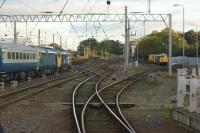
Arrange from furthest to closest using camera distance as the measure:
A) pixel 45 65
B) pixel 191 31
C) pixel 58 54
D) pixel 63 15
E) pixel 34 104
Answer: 1. pixel 191 31
2. pixel 58 54
3. pixel 63 15
4. pixel 45 65
5. pixel 34 104

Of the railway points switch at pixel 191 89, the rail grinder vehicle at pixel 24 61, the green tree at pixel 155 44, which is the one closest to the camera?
the railway points switch at pixel 191 89

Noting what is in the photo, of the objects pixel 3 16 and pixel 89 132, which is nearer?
pixel 89 132

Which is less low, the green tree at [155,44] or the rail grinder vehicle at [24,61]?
the green tree at [155,44]

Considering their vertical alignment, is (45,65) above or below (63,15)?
below

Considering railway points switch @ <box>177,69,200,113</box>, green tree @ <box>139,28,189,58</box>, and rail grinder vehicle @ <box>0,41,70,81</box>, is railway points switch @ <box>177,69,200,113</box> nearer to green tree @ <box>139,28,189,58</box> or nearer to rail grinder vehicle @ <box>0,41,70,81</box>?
rail grinder vehicle @ <box>0,41,70,81</box>

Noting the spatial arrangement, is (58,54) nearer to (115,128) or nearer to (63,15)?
(63,15)

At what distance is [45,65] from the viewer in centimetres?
5238

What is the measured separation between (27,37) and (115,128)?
235ft

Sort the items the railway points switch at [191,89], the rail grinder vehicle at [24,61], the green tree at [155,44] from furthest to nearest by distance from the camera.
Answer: the green tree at [155,44], the rail grinder vehicle at [24,61], the railway points switch at [191,89]

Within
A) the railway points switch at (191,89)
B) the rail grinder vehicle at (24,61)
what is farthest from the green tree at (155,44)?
the railway points switch at (191,89)

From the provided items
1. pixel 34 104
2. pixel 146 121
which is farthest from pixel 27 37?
pixel 146 121

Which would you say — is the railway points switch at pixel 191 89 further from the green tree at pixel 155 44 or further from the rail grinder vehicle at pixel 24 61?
the green tree at pixel 155 44

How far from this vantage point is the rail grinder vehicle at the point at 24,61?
35856 mm

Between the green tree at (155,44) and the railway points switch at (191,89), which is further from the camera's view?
the green tree at (155,44)
